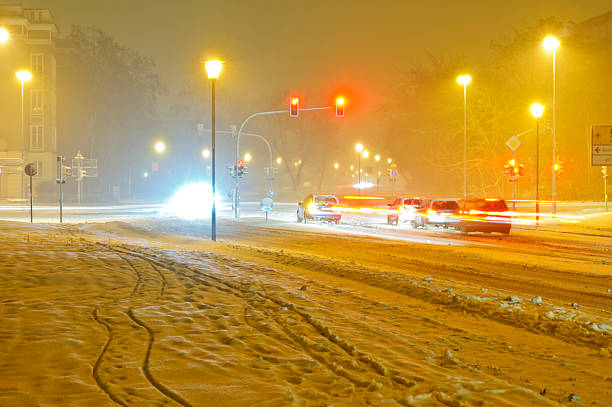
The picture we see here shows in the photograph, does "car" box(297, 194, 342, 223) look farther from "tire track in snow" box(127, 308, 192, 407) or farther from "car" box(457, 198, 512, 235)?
"tire track in snow" box(127, 308, 192, 407)

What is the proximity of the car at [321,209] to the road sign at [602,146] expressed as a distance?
15267mm

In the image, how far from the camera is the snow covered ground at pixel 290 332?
198 inches

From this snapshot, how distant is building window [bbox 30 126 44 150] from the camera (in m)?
63.3

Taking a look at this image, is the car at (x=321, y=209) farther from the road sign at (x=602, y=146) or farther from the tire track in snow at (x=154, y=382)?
the tire track in snow at (x=154, y=382)

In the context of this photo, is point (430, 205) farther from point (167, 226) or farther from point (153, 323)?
point (153, 323)

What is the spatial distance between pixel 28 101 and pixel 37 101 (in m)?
0.92

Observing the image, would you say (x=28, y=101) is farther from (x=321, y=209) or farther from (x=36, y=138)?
(x=321, y=209)

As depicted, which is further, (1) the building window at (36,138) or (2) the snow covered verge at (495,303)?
(1) the building window at (36,138)

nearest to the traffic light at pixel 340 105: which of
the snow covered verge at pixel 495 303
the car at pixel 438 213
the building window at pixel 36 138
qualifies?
the car at pixel 438 213

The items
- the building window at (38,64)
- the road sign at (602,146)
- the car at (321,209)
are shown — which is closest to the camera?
the road sign at (602,146)

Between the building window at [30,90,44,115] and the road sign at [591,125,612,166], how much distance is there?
6022 centimetres

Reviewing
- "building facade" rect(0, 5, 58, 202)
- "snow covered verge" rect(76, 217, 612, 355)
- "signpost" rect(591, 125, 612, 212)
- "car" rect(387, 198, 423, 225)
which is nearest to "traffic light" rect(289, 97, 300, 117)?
"car" rect(387, 198, 423, 225)

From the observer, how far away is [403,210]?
30.9 m

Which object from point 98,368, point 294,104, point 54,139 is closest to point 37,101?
point 54,139
